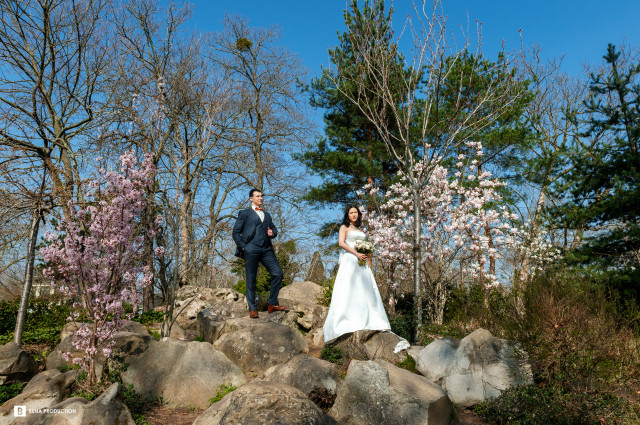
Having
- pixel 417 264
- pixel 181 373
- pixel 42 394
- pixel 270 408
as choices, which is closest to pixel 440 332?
pixel 417 264

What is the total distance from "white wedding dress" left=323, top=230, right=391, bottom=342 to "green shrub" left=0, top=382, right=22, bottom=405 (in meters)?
5.02

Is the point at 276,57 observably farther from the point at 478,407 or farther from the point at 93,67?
the point at 478,407

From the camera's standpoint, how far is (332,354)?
6879 millimetres

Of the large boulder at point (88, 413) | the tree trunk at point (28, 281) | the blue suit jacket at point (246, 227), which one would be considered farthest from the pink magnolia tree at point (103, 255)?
the tree trunk at point (28, 281)

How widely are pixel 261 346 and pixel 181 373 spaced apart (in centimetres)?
132

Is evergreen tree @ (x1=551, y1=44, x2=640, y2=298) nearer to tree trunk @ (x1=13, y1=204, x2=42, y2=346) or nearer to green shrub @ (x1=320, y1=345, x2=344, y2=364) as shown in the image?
green shrub @ (x1=320, y1=345, x2=344, y2=364)

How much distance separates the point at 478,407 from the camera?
18.2 ft

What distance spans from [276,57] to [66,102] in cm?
968

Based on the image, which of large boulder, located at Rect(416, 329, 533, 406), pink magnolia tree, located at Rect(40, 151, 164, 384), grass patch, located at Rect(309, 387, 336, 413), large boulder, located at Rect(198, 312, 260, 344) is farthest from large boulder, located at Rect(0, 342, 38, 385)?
large boulder, located at Rect(416, 329, 533, 406)

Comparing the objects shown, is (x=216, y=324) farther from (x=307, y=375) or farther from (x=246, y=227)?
(x=307, y=375)

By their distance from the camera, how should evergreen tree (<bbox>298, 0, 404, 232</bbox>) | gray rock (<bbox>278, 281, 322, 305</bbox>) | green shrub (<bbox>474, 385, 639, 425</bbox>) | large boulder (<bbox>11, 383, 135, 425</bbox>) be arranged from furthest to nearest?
evergreen tree (<bbox>298, 0, 404, 232</bbox>) < gray rock (<bbox>278, 281, 322, 305</bbox>) < green shrub (<bbox>474, 385, 639, 425</bbox>) < large boulder (<bbox>11, 383, 135, 425</bbox>)

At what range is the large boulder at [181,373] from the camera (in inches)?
235

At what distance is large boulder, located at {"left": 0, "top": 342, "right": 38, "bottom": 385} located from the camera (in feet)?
23.2

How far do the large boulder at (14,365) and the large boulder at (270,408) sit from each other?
223 inches
